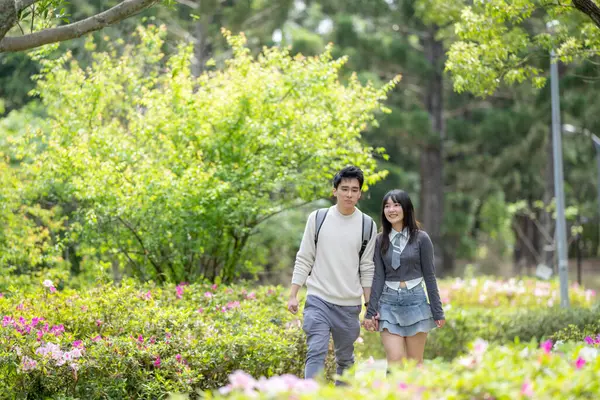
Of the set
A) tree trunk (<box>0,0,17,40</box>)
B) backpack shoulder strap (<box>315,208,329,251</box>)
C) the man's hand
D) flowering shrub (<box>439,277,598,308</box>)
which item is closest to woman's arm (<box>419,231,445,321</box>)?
backpack shoulder strap (<box>315,208,329,251</box>)

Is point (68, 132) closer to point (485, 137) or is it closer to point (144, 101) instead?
point (144, 101)

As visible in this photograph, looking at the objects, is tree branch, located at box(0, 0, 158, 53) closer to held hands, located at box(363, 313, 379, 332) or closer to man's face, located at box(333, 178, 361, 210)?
man's face, located at box(333, 178, 361, 210)

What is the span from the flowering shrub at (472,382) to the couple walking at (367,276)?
2299mm

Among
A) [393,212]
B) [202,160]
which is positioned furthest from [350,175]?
[202,160]

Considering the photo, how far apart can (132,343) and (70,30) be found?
2361 mm

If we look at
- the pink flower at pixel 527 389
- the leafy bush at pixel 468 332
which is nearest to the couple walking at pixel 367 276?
the pink flower at pixel 527 389

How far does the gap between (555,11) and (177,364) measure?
5044 mm

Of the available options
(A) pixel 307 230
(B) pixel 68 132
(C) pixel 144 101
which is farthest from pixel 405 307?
(B) pixel 68 132

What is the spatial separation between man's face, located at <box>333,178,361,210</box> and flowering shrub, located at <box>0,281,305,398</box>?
1427 mm

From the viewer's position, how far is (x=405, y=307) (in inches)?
232

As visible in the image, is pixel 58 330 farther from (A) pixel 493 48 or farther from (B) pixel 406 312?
(A) pixel 493 48

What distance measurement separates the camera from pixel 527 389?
9.96ft

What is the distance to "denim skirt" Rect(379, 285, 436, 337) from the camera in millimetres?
5859

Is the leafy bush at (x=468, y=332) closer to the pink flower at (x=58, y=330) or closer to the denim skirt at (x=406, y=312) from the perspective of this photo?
the denim skirt at (x=406, y=312)
